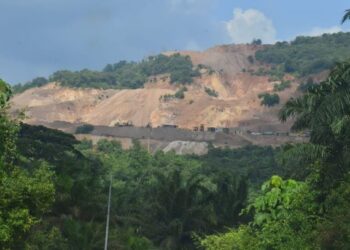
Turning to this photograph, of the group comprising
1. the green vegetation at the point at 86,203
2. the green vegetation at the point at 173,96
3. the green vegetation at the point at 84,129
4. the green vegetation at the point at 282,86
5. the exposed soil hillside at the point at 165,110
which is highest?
the green vegetation at the point at 282,86

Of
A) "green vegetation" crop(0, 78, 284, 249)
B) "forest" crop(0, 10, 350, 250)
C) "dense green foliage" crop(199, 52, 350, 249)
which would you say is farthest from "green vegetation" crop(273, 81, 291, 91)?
"dense green foliage" crop(199, 52, 350, 249)

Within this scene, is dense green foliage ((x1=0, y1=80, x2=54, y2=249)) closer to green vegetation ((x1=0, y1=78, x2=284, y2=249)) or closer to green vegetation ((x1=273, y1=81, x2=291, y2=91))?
green vegetation ((x1=0, y1=78, x2=284, y2=249))

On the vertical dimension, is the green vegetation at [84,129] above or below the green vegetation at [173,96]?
below

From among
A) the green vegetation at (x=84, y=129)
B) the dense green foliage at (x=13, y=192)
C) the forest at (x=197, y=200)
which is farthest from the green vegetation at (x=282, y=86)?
the dense green foliage at (x=13, y=192)

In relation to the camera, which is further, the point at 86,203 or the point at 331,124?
the point at 86,203

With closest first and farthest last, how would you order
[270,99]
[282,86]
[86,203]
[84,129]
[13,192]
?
1. [13,192]
2. [86,203]
3. [84,129]
4. [270,99]
5. [282,86]

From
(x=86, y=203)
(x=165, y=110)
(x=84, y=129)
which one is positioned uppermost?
(x=165, y=110)

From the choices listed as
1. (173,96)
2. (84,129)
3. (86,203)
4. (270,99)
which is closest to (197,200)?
(86,203)

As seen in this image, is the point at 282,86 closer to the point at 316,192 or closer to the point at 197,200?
the point at 197,200

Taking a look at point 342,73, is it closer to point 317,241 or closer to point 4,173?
point 317,241

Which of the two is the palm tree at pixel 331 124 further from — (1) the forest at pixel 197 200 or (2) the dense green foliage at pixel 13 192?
(2) the dense green foliage at pixel 13 192

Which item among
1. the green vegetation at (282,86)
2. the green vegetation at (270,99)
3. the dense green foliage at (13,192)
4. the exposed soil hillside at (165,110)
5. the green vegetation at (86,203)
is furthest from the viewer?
the green vegetation at (282,86)

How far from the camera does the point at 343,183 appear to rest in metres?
18.3

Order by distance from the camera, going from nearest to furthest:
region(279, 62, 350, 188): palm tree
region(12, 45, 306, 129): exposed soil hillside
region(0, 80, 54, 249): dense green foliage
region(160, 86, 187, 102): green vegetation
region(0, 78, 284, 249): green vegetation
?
region(0, 80, 54, 249): dense green foliage
region(0, 78, 284, 249): green vegetation
region(279, 62, 350, 188): palm tree
region(12, 45, 306, 129): exposed soil hillside
region(160, 86, 187, 102): green vegetation
